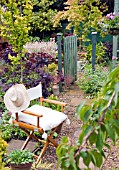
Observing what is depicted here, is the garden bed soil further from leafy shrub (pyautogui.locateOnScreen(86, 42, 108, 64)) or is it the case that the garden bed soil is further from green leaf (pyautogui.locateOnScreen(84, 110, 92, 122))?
leafy shrub (pyautogui.locateOnScreen(86, 42, 108, 64))

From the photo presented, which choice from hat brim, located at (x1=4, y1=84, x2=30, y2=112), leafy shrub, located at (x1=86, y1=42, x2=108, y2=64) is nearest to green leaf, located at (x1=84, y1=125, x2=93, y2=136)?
hat brim, located at (x1=4, y1=84, x2=30, y2=112)

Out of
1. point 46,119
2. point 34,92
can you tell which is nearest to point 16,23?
point 34,92

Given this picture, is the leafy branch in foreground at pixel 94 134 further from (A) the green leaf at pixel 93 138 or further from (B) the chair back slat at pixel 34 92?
(B) the chair back slat at pixel 34 92

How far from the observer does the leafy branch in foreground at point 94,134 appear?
2.77ft

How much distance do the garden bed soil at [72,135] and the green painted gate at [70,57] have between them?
336mm

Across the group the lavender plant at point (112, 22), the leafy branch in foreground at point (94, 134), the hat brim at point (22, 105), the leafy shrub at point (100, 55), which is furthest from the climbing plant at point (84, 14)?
the leafy branch in foreground at point (94, 134)

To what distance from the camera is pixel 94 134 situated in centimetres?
88

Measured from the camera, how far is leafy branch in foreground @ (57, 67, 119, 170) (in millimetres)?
845

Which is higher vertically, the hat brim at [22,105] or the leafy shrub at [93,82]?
the hat brim at [22,105]

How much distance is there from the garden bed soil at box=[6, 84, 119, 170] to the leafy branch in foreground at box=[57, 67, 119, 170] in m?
1.02

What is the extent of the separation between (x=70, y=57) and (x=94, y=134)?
5.81m

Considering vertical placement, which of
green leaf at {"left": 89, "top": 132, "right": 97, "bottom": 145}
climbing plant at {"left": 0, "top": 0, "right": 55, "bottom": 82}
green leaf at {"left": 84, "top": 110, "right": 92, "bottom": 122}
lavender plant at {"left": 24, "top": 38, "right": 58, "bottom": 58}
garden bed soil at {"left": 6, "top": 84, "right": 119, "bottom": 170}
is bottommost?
garden bed soil at {"left": 6, "top": 84, "right": 119, "bottom": 170}

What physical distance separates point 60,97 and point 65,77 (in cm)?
66

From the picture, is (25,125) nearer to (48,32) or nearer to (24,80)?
(24,80)
